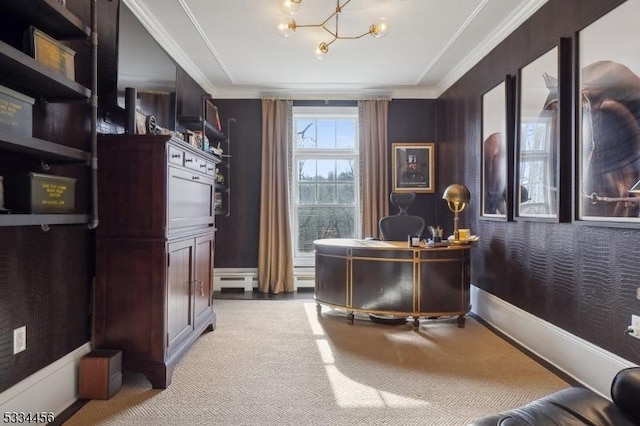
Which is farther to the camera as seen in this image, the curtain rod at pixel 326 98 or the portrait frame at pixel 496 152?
the curtain rod at pixel 326 98

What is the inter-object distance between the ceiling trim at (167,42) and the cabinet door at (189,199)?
1.36m

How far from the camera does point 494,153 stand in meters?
3.48

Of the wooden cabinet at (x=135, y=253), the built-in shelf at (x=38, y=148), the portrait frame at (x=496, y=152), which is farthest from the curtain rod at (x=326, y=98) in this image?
the built-in shelf at (x=38, y=148)

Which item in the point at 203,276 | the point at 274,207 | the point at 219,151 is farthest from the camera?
the point at 274,207

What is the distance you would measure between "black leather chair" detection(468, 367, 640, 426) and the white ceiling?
2.73m

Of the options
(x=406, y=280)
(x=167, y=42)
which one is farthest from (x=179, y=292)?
(x=167, y=42)

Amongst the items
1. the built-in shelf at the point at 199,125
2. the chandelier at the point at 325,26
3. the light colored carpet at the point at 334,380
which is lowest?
the light colored carpet at the point at 334,380

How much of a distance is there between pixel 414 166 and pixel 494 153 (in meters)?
1.61

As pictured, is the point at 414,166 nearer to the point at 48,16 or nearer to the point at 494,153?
the point at 494,153

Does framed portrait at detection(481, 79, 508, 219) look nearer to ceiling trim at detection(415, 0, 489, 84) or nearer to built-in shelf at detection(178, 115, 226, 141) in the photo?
ceiling trim at detection(415, 0, 489, 84)

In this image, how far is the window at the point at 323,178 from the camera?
17.3 ft

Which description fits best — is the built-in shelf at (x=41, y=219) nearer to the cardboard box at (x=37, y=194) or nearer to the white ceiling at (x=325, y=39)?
the cardboard box at (x=37, y=194)

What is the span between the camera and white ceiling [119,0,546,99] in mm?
2969

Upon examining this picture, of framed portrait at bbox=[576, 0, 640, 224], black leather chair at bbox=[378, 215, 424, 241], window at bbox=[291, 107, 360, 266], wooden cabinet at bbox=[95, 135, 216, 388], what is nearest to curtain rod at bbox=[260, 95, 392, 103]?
window at bbox=[291, 107, 360, 266]
